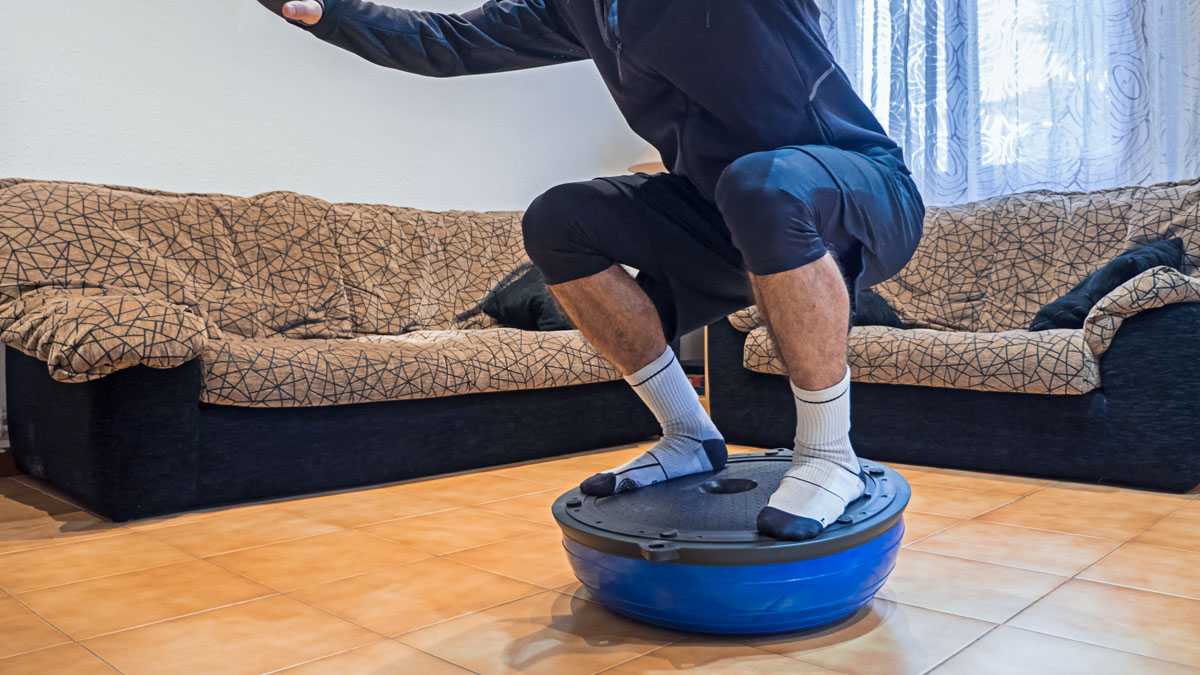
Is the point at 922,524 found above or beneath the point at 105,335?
beneath

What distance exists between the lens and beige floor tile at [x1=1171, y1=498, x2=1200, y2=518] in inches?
72.3

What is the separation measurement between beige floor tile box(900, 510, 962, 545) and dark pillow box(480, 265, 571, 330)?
138 cm

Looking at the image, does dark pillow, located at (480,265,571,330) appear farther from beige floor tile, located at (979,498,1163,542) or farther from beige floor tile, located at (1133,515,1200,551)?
beige floor tile, located at (1133,515,1200,551)

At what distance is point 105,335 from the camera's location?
70.1 inches

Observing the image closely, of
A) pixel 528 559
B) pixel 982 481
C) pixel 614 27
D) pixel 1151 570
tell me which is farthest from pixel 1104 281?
pixel 528 559

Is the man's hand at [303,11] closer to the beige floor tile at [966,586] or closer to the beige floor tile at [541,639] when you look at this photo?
the beige floor tile at [541,639]

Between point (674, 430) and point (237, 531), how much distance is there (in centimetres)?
102

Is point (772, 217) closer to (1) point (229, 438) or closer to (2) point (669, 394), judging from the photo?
(2) point (669, 394)

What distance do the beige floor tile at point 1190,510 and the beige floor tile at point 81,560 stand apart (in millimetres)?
2097

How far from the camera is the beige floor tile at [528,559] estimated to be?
1478mm

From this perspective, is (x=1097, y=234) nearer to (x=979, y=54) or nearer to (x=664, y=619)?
(x=979, y=54)

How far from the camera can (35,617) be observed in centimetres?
128

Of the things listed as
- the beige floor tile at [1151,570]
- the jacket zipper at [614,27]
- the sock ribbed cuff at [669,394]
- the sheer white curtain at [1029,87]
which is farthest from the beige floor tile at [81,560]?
the sheer white curtain at [1029,87]

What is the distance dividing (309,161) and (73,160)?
0.80 m
